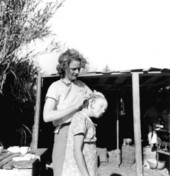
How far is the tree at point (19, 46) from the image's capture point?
354 inches

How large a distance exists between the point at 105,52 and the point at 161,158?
29.8 metres

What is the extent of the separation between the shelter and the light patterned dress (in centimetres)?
398

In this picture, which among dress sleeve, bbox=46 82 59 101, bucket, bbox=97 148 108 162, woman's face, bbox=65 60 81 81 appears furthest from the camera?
bucket, bbox=97 148 108 162

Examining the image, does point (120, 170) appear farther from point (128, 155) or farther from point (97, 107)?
point (97, 107)

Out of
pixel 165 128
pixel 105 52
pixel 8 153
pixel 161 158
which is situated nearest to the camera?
pixel 8 153

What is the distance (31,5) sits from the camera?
33.2ft

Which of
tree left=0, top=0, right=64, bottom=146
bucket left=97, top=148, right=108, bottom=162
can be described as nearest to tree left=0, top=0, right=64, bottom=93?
tree left=0, top=0, right=64, bottom=146

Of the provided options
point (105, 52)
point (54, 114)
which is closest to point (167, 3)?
point (54, 114)

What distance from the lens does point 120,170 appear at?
7902 millimetres

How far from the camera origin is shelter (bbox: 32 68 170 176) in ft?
20.3

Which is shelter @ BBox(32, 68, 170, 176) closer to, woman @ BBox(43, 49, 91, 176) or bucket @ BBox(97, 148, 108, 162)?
bucket @ BBox(97, 148, 108, 162)

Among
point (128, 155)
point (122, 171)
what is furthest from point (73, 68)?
point (128, 155)

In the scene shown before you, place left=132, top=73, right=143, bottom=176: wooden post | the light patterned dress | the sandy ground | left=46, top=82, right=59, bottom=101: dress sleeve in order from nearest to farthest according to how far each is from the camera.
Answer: the light patterned dress → left=46, top=82, right=59, bottom=101: dress sleeve → left=132, top=73, right=143, bottom=176: wooden post → the sandy ground

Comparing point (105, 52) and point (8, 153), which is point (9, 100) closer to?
point (8, 153)
